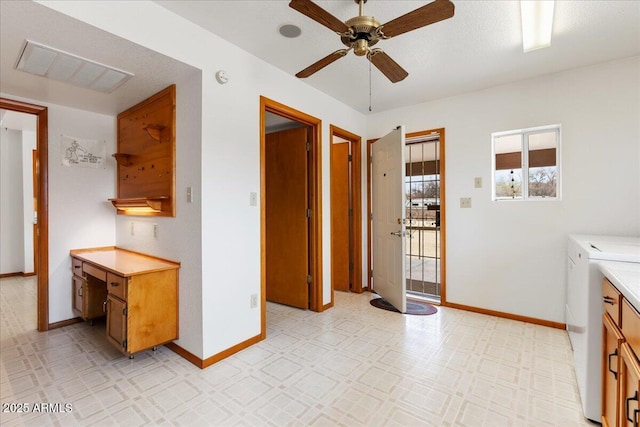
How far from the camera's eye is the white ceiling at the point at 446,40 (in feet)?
6.32

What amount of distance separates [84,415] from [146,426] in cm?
41

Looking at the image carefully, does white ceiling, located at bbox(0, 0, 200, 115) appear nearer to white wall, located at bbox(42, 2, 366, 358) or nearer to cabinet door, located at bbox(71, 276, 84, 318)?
white wall, located at bbox(42, 2, 366, 358)

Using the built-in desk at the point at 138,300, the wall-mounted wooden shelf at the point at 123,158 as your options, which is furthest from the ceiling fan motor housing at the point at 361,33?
the wall-mounted wooden shelf at the point at 123,158

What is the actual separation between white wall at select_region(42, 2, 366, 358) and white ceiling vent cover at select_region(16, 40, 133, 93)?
0.55 metres

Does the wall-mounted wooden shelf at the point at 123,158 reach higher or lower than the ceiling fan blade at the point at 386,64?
lower

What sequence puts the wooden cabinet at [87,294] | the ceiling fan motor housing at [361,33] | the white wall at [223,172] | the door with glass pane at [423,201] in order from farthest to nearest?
the door with glass pane at [423,201], the wooden cabinet at [87,294], the white wall at [223,172], the ceiling fan motor housing at [361,33]

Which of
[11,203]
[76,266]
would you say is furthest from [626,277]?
[11,203]

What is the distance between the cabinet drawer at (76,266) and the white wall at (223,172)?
51.1 inches

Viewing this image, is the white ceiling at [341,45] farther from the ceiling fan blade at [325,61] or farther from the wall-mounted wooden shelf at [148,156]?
the ceiling fan blade at [325,61]

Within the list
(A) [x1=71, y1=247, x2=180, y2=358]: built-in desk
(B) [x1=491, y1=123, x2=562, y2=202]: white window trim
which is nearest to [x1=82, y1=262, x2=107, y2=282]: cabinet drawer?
(A) [x1=71, y1=247, x2=180, y2=358]: built-in desk

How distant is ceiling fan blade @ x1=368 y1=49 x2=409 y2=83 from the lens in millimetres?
1835

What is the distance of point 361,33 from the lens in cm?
167

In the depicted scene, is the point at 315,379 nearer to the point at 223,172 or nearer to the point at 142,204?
the point at 223,172

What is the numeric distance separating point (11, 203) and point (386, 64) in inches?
255
